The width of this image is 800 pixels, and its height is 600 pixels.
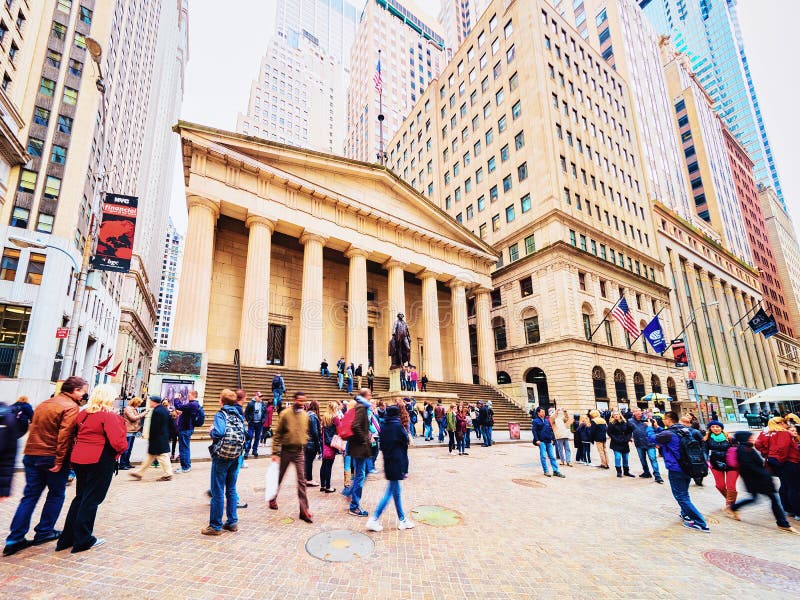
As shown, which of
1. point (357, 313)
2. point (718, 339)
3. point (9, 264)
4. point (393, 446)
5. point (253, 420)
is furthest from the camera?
point (718, 339)

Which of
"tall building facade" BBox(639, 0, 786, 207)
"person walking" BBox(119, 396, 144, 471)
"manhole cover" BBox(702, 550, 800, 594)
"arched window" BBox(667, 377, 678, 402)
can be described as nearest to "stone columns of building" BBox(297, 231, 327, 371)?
"person walking" BBox(119, 396, 144, 471)

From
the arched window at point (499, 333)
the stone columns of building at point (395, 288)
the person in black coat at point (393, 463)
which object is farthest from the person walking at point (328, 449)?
the arched window at point (499, 333)

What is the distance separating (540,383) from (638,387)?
9628 millimetres

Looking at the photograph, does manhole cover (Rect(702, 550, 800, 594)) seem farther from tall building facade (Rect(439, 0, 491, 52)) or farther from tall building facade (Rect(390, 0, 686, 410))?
tall building facade (Rect(439, 0, 491, 52))

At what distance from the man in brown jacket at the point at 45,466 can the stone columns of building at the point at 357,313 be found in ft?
63.8

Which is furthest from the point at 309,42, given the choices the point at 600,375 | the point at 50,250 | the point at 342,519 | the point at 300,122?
the point at 342,519

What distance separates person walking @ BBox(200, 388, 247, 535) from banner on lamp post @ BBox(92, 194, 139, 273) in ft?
39.1

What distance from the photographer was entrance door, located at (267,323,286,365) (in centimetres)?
2639

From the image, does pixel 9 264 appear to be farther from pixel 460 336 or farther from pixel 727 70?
pixel 727 70

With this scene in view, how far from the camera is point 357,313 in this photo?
83.8 ft

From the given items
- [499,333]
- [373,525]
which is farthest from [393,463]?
[499,333]

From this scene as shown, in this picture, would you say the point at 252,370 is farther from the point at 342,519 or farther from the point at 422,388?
the point at 342,519

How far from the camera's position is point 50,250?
95.1ft

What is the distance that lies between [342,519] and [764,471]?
7.05 m
